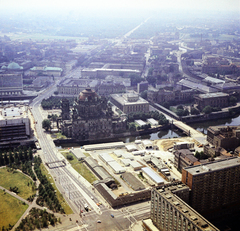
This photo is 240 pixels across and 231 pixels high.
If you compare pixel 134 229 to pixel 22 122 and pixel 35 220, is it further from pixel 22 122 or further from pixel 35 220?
pixel 22 122

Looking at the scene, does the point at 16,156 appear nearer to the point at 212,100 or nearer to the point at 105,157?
the point at 105,157

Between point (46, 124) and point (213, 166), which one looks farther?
point (46, 124)

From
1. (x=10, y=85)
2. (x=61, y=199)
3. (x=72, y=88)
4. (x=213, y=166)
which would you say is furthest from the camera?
(x=10, y=85)

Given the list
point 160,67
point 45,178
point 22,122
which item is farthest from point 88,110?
point 160,67

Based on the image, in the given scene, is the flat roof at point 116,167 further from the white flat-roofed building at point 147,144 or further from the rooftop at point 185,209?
the rooftop at point 185,209

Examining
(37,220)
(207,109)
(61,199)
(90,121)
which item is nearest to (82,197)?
(61,199)

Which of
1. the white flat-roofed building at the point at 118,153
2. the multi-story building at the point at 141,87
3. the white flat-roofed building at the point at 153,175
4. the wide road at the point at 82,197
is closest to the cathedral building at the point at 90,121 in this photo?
the wide road at the point at 82,197

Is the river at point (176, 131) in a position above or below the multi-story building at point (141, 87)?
below
